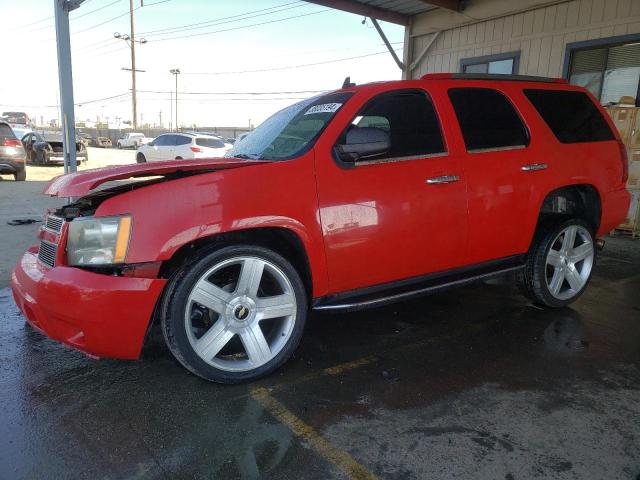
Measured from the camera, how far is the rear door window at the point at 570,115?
13.4ft

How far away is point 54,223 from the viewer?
2.96 m

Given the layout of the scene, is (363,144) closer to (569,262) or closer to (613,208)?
(569,262)

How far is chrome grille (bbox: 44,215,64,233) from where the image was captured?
284cm

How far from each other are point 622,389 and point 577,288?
161cm

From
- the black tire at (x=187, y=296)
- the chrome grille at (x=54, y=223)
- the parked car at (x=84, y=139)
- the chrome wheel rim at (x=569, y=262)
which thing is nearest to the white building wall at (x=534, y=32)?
the chrome wheel rim at (x=569, y=262)

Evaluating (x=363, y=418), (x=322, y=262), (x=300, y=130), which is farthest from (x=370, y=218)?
(x=363, y=418)

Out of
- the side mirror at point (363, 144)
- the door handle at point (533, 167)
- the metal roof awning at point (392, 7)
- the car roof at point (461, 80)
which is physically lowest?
the door handle at point (533, 167)

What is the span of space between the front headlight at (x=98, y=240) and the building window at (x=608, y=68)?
27.6ft

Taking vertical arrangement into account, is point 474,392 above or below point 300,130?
below

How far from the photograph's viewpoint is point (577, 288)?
14.5 ft

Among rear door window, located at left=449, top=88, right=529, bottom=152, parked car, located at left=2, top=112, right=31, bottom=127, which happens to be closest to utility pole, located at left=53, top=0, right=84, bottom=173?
rear door window, located at left=449, top=88, right=529, bottom=152

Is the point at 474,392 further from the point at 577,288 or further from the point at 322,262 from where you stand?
the point at 577,288

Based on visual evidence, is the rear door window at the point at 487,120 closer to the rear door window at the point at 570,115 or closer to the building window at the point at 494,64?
the rear door window at the point at 570,115

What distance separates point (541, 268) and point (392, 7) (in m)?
8.61
